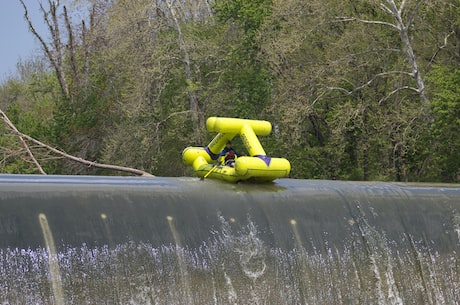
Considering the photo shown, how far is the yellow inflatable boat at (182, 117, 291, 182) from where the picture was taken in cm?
934

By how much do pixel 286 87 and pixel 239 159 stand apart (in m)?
15.7

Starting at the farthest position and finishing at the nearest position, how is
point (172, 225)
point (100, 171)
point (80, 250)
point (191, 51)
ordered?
1. point (100, 171)
2. point (191, 51)
3. point (172, 225)
4. point (80, 250)

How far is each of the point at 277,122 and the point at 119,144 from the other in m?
5.79

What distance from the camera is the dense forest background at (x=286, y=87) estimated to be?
76.7 feet

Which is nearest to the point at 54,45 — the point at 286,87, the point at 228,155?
the point at 286,87

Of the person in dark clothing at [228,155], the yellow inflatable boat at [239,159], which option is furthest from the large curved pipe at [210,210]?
the person in dark clothing at [228,155]

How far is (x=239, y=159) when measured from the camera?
9297 mm

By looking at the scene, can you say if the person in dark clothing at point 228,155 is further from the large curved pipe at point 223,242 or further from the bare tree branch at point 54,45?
the bare tree branch at point 54,45

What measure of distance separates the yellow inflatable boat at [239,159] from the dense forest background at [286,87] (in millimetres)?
10421

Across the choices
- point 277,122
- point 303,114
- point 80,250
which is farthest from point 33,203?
point 277,122

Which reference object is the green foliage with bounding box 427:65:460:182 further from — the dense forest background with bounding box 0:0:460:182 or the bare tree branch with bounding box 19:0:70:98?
the bare tree branch with bounding box 19:0:70:98

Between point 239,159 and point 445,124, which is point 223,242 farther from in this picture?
point 445,124

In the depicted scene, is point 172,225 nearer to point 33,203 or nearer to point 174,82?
point 33,203

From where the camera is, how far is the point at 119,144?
28.7 meters
